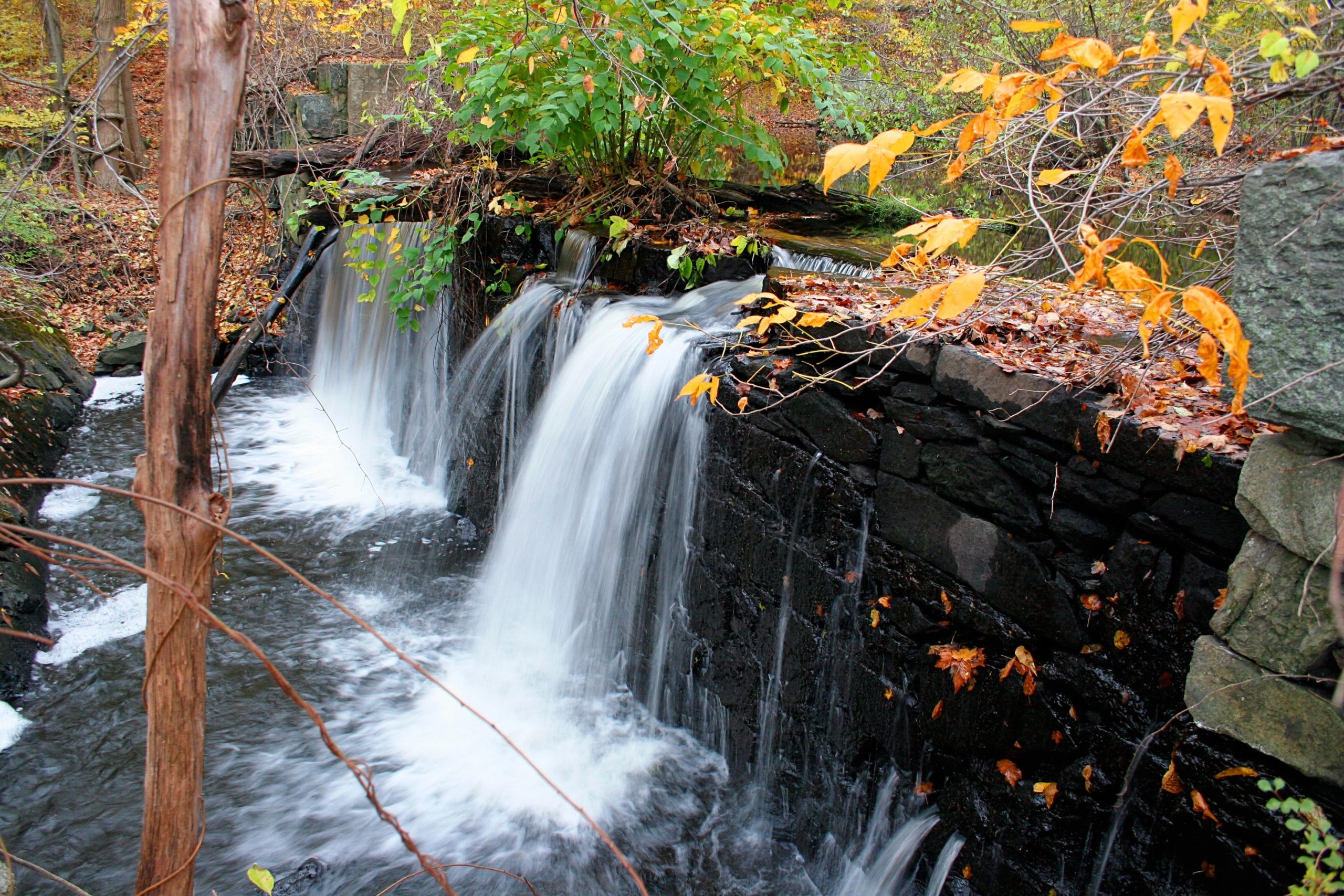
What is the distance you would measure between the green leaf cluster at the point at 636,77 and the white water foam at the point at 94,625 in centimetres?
396

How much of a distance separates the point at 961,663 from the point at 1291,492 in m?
1.38

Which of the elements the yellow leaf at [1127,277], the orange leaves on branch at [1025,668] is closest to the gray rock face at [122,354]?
the orange leaves on branch at [1025,668]

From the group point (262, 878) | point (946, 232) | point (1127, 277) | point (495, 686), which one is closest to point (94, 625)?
point (495, 686)

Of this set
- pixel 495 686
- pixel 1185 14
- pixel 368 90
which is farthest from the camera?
pixel 368 90

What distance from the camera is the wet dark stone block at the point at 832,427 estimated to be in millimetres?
3473

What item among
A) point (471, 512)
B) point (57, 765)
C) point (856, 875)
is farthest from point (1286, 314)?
point (471, 512)

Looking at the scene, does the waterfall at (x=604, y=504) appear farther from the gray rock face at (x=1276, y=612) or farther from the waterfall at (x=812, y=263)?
the gray rock face at (x=1276, y=612)

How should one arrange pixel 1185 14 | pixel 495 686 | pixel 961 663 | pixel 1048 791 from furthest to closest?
pixel 495 686 < pixel 961 663 < pixel 1048 791 < pixel 1185 14

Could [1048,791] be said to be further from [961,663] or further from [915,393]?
[915,393]

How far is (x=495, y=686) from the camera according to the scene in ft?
16.2

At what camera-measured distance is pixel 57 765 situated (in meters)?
4.11

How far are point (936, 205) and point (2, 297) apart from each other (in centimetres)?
952

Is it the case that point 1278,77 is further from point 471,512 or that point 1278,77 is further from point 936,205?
point 936,205

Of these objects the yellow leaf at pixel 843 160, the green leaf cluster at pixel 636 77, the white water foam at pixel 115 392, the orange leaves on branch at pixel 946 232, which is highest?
the green leaf cluster at pixel 636 77
